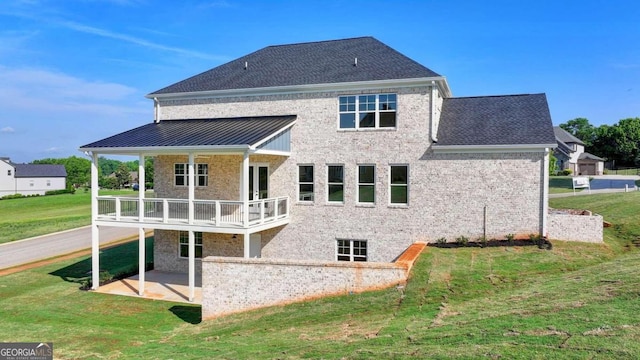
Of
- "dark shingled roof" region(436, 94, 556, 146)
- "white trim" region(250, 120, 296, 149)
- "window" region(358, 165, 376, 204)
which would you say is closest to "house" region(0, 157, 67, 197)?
"white trim" region(250, 120, 296, 149)

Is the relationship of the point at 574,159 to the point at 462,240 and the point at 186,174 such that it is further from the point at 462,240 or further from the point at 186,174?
the point at 186,174

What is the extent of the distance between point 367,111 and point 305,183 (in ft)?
13.5

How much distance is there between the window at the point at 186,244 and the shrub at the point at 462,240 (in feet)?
38.2

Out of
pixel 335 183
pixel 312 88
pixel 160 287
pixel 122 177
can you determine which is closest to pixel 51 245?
pixel 160 287

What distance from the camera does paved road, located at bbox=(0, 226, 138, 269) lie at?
24.2m

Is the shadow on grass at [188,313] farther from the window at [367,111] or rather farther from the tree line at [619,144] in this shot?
the tree line at [619,144]

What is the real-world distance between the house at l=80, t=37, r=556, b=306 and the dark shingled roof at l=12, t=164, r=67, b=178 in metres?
82.5

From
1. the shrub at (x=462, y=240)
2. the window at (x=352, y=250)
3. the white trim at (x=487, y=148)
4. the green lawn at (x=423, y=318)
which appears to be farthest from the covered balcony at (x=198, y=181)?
the shrub at (x=462, y=240)

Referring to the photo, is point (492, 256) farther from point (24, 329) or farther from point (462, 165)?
point (24, 329)

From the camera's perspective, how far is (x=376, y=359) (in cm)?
719

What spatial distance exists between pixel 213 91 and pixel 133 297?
9.58 m

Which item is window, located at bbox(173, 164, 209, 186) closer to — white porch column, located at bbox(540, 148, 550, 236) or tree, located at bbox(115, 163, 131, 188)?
white porch column, located at bbox(540, 148, 550, 236)

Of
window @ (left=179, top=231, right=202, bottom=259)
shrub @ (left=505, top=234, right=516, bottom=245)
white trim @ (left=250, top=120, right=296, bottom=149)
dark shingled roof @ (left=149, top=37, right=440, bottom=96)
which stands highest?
dark shingled roof @ (left=149, top=37, right=440, bottom=96)

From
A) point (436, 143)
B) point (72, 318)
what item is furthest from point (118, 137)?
point (436, 143)
